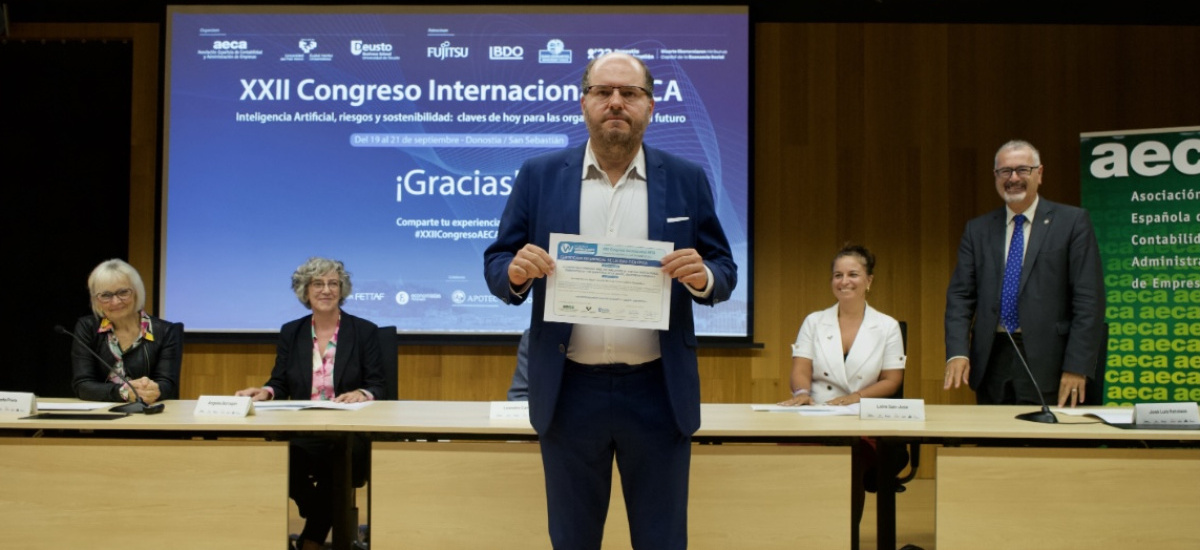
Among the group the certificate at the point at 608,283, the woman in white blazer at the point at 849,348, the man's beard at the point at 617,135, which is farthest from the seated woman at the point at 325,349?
the man's beard at the point at 617,135

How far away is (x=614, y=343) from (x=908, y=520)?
2.73 meters

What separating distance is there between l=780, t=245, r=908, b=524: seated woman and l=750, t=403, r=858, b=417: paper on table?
9.4 inches

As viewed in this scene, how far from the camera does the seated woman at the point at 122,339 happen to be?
3.38 m

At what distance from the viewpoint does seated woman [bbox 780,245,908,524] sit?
346 centimetres

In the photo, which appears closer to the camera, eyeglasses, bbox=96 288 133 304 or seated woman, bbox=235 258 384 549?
eyeglasses, bbox=96 288 133 304

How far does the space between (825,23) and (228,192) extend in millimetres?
3374

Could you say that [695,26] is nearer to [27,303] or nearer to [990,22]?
[990,22]

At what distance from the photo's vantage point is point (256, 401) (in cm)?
330

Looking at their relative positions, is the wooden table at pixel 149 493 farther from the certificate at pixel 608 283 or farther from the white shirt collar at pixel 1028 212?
the white shirt collar at pixel 1028 212

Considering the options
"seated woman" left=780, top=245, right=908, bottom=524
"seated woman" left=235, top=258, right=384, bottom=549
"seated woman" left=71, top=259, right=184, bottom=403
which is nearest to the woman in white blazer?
"seated woman" left=780, top=245, right=908, bottom=524

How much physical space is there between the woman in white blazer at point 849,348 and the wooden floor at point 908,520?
1.56 feet

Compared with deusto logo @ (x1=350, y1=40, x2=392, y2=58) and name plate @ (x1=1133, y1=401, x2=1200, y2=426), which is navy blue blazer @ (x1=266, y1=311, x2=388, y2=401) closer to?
deusto logo @ (x1=350, y1=40, x2=392, y2=58)

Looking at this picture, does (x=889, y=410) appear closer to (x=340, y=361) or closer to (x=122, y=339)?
(x=340, y=361)

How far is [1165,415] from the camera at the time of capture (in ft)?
8.94
